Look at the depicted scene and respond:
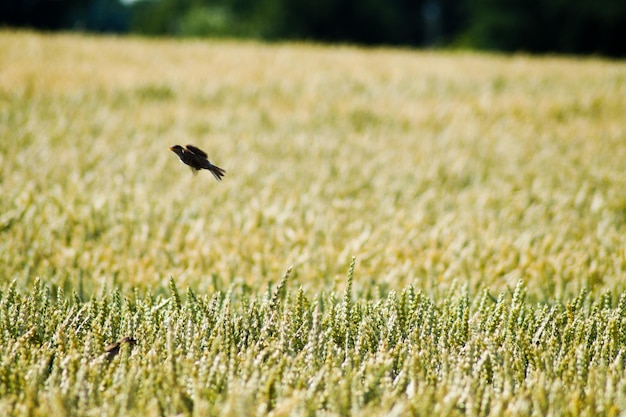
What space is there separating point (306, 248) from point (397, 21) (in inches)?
1140

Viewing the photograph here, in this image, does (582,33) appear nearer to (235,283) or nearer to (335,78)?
(335,78)

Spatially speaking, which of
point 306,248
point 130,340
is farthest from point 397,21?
point 130,340

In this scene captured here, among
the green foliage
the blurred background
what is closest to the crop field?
the green foliage

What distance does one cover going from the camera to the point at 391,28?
1151 inches

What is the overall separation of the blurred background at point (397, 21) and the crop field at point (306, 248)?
20.2 meters

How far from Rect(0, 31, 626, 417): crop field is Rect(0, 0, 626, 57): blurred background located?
2021cm

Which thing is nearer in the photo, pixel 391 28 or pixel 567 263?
pixel 567 263

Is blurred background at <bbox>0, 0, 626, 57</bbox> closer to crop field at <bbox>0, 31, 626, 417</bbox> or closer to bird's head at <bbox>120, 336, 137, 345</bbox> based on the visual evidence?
crop field at <bbox>0, 31, 626, 417</bbox>

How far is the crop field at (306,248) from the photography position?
148cm

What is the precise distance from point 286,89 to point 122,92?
185 centimetres

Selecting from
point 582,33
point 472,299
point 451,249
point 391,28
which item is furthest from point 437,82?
point 391,28

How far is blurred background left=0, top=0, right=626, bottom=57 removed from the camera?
82.0 feet

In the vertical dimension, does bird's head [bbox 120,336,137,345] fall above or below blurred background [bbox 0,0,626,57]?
below

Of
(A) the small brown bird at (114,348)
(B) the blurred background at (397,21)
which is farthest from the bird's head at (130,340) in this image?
(B) the blurred background at (397,21)
